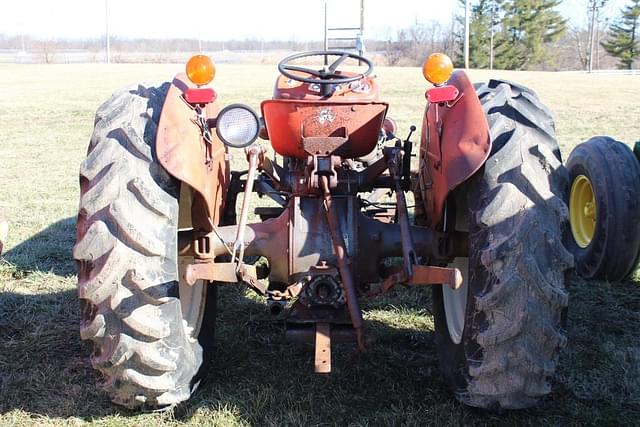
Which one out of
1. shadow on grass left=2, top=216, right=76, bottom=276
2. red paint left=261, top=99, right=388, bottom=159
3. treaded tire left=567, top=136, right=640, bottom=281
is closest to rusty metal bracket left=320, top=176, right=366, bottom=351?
red paint left=261, top=99, right=388, bottom=159

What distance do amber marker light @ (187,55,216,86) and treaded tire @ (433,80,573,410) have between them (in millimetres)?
1339

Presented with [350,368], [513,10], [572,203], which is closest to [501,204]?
[350,368]

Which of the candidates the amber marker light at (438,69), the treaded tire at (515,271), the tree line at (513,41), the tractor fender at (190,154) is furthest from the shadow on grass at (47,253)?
the tree line at (513,41)

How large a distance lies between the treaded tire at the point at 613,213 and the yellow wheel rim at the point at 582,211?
36 cm

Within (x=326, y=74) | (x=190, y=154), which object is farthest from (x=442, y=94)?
(x=190, y=154)

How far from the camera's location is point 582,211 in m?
6.09

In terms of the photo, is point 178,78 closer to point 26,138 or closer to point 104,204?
point 104,204

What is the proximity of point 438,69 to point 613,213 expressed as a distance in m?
2.45

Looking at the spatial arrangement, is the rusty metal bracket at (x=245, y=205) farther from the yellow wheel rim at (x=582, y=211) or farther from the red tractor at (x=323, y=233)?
the yellow wheel rim at (x=582, y=211)

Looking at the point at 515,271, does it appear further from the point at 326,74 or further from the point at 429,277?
the point at 326,74

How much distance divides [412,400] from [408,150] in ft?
4.57

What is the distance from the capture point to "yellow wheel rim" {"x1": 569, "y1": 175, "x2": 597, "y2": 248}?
5.93 metres

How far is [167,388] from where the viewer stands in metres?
3.26

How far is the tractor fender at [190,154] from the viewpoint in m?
3.18
